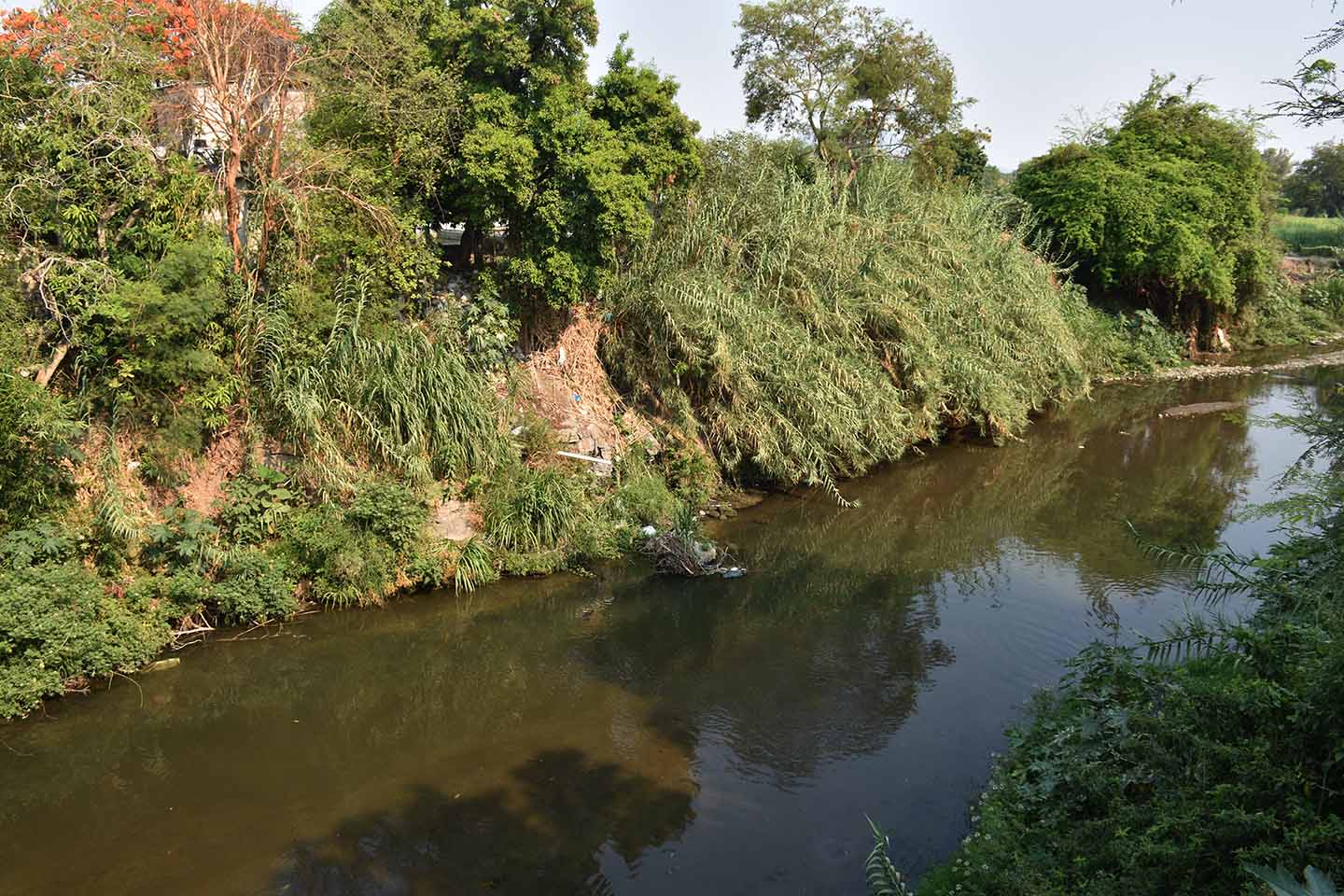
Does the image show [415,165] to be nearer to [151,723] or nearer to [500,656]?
[500,656]

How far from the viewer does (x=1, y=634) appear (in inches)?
276

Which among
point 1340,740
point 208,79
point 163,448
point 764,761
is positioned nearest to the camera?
point 1340,740

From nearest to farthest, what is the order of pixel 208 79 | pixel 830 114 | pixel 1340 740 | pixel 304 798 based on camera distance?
pixel 1340 740 → pixel 304 798 → pixel 208 79 → pixel 830 114

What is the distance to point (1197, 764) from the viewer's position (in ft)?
14.1

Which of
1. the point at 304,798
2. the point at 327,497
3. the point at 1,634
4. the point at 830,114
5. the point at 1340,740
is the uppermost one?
the point at 830,114

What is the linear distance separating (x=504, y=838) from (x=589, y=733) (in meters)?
1.45

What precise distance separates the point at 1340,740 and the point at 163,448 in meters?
9.67

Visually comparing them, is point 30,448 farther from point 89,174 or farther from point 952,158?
point 952,158

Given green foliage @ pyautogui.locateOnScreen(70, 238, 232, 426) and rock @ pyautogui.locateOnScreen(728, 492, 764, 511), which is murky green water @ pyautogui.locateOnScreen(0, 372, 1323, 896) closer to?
rock @ pyautogui.locateOnScreen(728, 492, 764, 511)

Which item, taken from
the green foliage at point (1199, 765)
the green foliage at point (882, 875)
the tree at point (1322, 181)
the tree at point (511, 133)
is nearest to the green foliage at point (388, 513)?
the tree at point (511, 133)

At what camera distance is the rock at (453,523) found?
10039 millimetres

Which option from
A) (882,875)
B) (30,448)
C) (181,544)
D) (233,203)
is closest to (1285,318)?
(882,875)

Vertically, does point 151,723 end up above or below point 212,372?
below

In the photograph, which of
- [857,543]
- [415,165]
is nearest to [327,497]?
[415,165]
